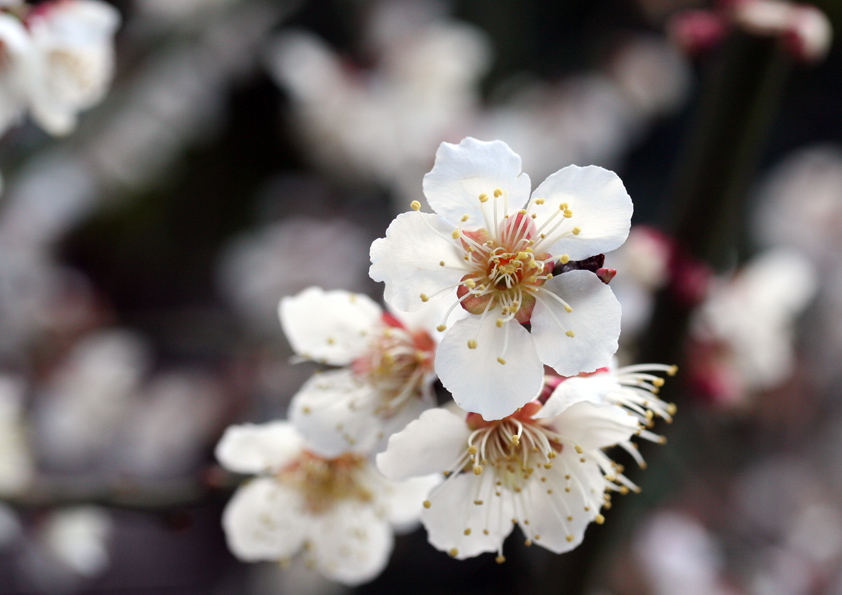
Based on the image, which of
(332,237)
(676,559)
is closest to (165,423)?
(332,237)

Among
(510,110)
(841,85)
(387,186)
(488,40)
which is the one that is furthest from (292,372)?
(841,85)

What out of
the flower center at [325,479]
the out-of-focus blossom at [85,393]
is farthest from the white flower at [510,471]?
the out-of-focus blossom at [85,393]

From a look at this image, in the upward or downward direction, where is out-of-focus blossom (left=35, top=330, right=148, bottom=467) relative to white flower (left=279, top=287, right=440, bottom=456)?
downward

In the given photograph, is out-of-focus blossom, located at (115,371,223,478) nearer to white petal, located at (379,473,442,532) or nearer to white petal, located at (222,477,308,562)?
white petal, located at (222,477,308,562)

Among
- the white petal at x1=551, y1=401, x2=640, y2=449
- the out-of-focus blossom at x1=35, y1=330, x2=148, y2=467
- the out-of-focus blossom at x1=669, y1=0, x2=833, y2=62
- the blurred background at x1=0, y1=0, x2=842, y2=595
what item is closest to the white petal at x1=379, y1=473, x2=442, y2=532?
the white petal at x1=551, y1=401, x2=640, y2=449

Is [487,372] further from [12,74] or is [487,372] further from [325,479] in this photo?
[12,74]

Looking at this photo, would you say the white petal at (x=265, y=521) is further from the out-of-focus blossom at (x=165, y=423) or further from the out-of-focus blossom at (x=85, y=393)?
the out-of-focus blossom at (x=165, y=423)
